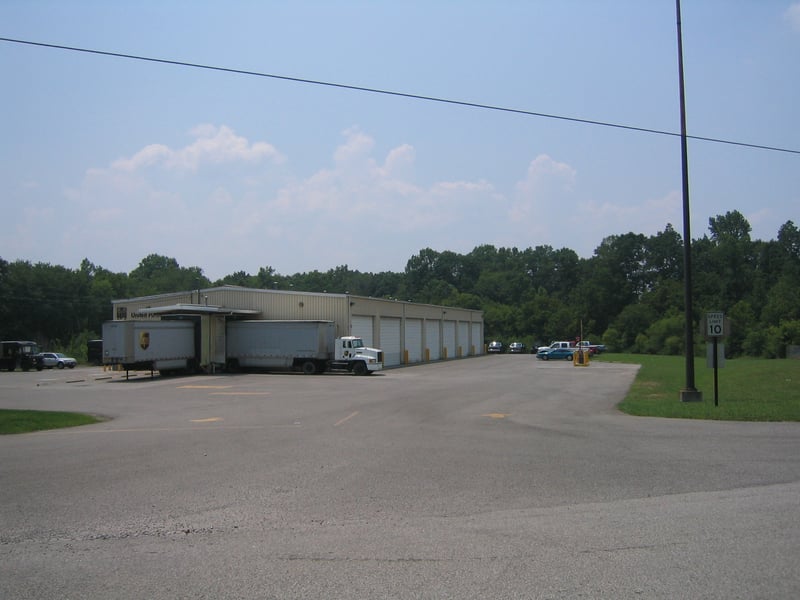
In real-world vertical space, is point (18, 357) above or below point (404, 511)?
below

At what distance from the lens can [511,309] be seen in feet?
365

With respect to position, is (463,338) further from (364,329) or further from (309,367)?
(309,367)

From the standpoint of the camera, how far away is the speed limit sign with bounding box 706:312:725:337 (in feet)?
65.9

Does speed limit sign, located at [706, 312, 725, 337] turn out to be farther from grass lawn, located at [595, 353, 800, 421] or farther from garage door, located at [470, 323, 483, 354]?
garage door, located at [470, 323, 483, 354]

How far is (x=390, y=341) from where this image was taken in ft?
181

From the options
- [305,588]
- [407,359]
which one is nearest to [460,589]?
[305,588]

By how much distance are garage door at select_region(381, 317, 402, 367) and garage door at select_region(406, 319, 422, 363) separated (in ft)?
7.69

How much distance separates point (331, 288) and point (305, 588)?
169180mm

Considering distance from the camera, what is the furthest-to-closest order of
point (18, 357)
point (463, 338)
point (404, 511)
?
1. point (463, 338)
2. point (18, 357)
3. point (404, 511)

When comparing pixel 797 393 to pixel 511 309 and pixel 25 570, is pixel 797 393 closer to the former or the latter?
pixel 25 570

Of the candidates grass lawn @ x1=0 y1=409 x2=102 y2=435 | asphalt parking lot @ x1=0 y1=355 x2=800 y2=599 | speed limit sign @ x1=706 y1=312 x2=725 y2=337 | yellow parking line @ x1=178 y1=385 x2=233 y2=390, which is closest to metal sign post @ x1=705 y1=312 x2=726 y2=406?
speed limit sign @ x1=706 y1=312 x2=725 y2=337

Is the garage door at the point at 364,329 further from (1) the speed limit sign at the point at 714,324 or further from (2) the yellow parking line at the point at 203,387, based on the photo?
(1) the speed limit sign at the point at 714,324

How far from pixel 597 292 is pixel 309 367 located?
8281cm

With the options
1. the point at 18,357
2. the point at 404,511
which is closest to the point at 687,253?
the point at 404,511
